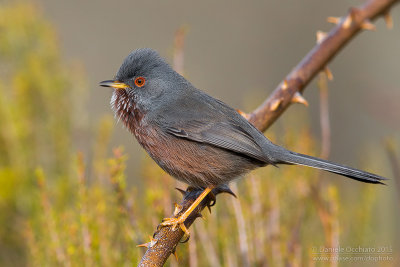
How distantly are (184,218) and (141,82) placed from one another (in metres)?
1.17

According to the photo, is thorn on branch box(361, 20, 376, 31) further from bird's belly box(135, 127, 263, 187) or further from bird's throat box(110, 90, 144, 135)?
bird's throat box(110, 90, 144, 135)

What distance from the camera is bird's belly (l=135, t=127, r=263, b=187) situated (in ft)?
11.5

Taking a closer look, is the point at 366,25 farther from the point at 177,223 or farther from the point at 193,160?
the point at 177,223

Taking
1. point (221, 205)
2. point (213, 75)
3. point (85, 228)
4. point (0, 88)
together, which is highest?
point (213, 75)

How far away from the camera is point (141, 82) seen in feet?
12.7

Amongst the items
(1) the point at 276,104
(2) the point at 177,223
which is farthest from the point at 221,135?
(2) the point at 177,223


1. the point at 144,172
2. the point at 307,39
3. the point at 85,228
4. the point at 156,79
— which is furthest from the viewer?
the point at 307,39

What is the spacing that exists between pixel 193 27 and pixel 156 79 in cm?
702

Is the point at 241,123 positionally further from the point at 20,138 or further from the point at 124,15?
the point at 124,15

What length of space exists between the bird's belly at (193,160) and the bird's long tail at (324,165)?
180mm

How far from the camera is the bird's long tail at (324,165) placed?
288 cm

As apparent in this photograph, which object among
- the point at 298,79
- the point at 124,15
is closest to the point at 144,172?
the point at 298,79

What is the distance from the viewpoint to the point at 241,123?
3625 mm

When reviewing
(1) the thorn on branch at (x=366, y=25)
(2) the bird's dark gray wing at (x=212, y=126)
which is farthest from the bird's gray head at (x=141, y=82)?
(1) the thorn on branch at (x=366, y=25)
